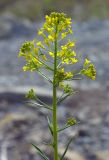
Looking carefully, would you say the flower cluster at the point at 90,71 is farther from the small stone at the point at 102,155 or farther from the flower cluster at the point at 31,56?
the small stone at the point at 102,155

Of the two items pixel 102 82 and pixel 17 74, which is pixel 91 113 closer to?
pixel 102 82

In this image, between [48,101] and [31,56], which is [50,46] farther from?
[48,101]

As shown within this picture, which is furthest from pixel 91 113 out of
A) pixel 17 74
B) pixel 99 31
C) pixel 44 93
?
pixel 99 31

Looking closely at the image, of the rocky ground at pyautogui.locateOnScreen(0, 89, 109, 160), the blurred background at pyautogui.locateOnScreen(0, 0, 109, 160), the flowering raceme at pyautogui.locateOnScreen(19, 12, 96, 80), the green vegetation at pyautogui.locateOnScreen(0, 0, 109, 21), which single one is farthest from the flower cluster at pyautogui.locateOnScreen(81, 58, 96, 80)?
the green vegetation at pyautogui.locateOnScreen(0, 0, 109, 21)

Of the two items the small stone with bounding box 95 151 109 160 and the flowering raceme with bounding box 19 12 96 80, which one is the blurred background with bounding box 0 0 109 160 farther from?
the flowering raceme with bounding box 19 12 96 80

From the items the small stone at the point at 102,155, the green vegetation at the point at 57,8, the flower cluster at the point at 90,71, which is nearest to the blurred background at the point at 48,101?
the small stone at the point at 102,155

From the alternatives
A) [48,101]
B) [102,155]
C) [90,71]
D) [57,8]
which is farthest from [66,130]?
[57,8]
